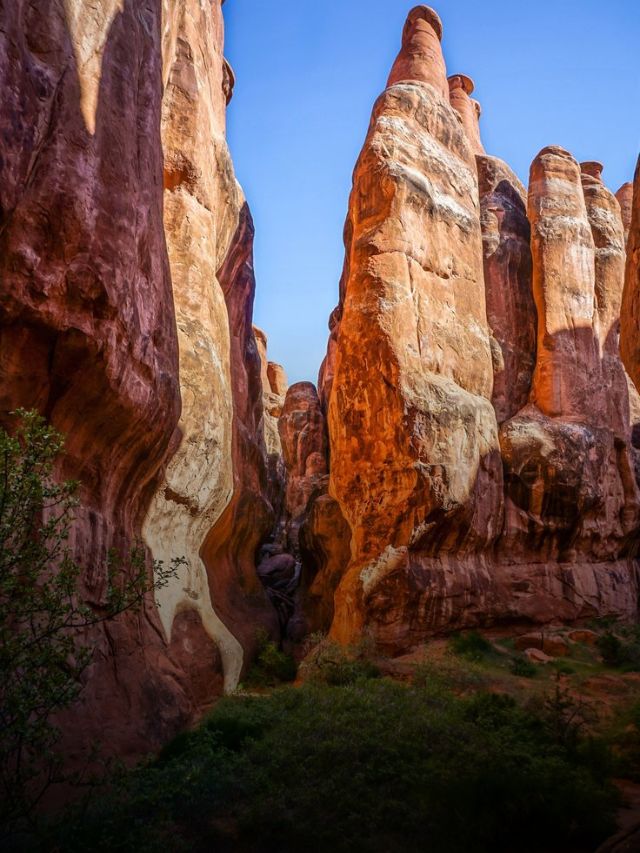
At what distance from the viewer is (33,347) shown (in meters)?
7.46

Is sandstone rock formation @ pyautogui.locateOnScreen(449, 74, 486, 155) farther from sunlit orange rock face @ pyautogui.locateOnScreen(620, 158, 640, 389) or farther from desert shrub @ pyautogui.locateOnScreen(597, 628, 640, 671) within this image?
desert shrub @ pyautogui.locateOnScreen(597, 628, 640, 671)

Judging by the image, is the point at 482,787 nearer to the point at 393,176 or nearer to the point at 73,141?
the point at 73,141

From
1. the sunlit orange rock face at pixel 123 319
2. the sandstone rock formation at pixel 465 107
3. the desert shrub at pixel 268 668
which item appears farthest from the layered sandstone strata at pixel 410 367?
the sandstone rock formation at pixel 465 107

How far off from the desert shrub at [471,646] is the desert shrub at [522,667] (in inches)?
32.4

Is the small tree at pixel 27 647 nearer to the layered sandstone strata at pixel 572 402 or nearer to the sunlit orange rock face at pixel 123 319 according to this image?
the sunlit orange rock face at pixel 123 319

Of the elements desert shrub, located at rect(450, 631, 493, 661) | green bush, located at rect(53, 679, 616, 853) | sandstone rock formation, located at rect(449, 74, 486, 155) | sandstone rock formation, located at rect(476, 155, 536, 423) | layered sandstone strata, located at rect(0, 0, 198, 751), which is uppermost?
sandstone rock formation, located at rect(449, 74, 486, 155)

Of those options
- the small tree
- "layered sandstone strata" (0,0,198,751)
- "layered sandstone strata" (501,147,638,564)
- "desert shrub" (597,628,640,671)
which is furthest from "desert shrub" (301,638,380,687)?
the small tree

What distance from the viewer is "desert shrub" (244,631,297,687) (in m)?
14.4

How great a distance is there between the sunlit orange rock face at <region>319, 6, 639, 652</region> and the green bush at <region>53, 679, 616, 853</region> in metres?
7.70

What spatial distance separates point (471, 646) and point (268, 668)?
16.2ft

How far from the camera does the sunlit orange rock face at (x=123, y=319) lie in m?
7.23

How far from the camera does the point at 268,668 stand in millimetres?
15008

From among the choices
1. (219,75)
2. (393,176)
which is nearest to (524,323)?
(393,176)

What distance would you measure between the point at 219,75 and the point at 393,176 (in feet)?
19.2
